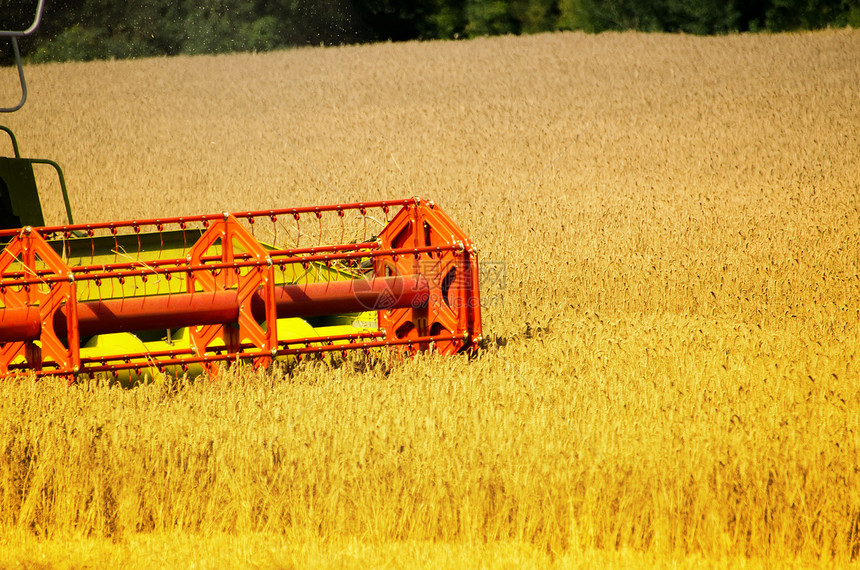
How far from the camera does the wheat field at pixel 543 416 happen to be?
367 cm

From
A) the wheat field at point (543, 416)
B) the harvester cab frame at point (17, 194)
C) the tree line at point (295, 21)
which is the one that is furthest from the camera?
the tree line at point (295, 21)

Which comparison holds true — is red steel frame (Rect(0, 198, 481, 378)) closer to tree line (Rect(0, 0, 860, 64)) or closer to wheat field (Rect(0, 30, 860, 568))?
wheat field (Rect(0, 30, 860, 568))

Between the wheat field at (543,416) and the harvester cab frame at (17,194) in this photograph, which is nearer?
the wheat field at (543,416)

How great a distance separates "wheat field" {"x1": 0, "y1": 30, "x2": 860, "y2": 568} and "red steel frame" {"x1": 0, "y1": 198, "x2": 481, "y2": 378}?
0.76 feet

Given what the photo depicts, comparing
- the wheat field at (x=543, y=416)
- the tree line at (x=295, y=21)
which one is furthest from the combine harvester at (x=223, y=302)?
the tree line at (x=295, y=21)

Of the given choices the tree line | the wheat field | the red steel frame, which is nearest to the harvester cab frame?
the red steel frame

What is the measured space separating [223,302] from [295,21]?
114ft

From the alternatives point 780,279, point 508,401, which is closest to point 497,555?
point 508,401

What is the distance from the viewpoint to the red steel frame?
500cm

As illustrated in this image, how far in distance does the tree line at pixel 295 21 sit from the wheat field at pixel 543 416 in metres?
24.5

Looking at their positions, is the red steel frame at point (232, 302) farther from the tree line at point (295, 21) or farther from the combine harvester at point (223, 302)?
the tree line at point (295, 21)

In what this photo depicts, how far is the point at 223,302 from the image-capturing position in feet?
17.2

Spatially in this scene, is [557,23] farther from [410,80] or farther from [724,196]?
[724,196]

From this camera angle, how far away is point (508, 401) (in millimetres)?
4715
